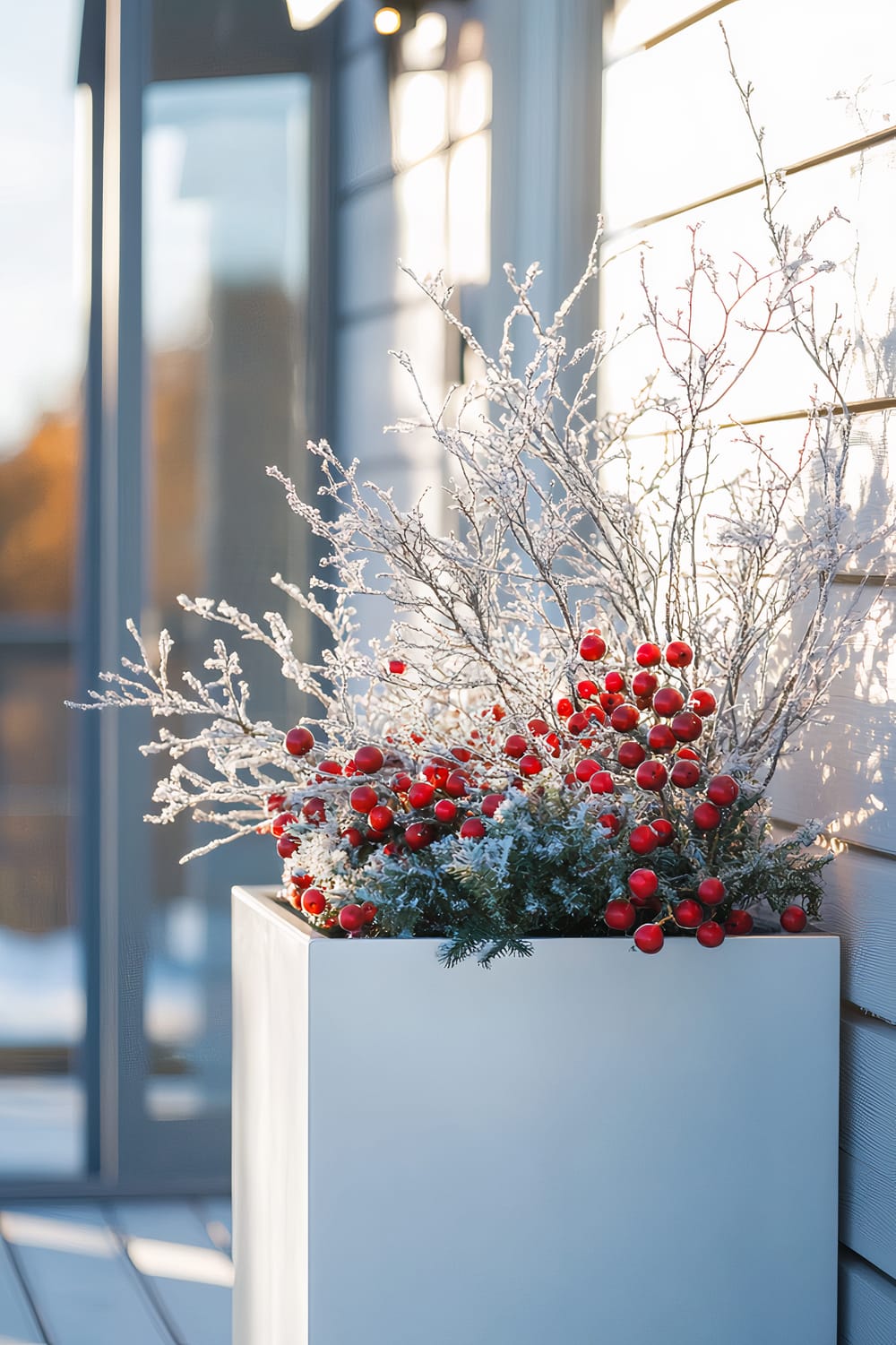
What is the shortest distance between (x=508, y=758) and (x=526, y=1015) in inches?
8.3

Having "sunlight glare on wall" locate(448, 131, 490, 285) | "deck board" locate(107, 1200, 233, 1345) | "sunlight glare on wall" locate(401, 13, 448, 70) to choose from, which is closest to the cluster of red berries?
"deck board" locate(107, 1200, 233, 1345)

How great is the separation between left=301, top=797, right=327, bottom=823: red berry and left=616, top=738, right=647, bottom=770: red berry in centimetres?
28

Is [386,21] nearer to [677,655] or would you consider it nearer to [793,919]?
[677,655]

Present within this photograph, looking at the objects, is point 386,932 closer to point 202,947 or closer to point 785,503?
point 785,503

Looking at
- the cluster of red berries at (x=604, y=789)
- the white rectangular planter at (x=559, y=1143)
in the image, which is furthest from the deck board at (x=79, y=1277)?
the cluster of red berries at (x=604, y=789)

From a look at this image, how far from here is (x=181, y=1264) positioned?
230 centimetres

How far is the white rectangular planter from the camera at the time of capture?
1.10 metres

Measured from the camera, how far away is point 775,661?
4.60 feet

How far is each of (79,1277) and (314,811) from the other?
53.4 inches

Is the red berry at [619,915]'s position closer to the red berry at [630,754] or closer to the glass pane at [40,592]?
the red berry at [630,754]

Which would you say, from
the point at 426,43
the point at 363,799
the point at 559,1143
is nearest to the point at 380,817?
the point at 363,799

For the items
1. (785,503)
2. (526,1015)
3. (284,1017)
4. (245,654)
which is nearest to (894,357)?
(785,503)

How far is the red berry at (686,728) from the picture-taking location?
43.6 inches

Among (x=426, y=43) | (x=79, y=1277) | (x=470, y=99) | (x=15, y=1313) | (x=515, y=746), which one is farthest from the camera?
(x=426, y=43)
